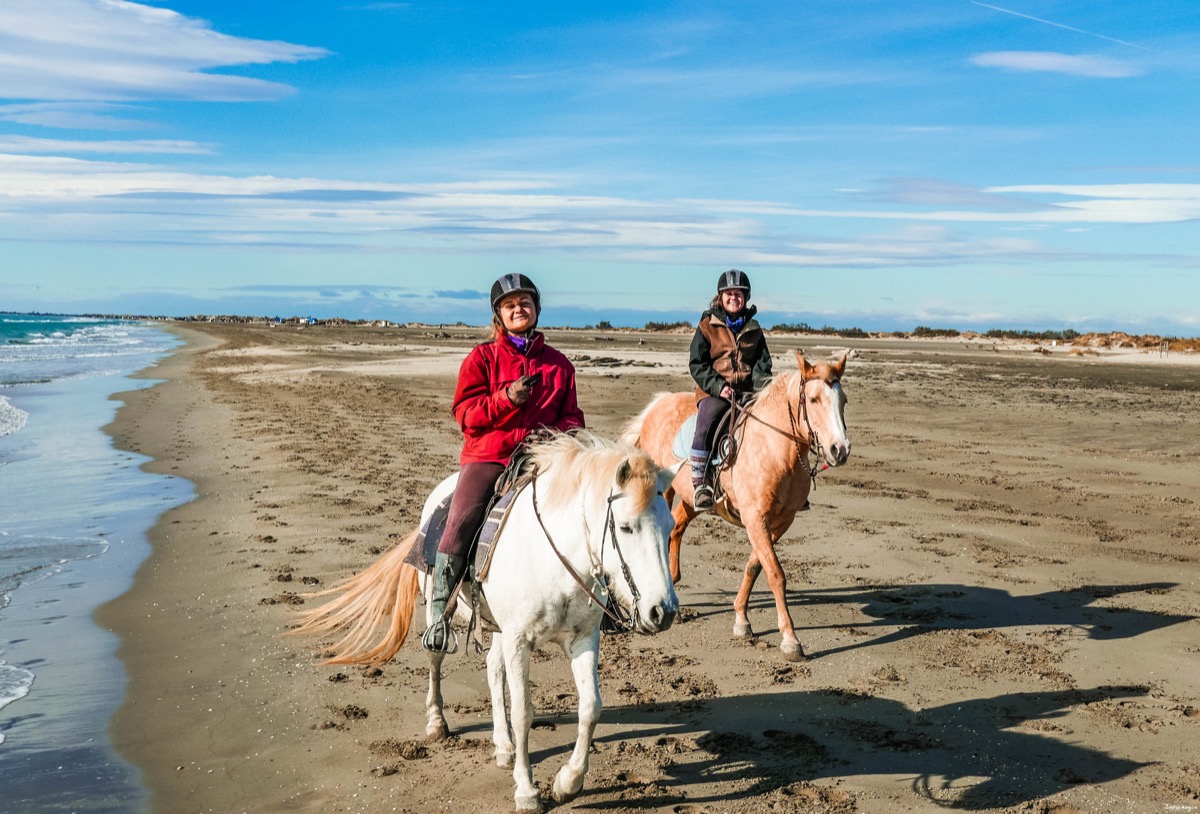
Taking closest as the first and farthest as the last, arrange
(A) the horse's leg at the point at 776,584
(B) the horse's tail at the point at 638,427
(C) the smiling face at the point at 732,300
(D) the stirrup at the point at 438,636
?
(D) the stirrup at the point at 438,636 → (A) the horse's leg at the point at 776,584 → (C) the smiling face at the point at 732,300 → (B) the horse's tail at the point at 638,427

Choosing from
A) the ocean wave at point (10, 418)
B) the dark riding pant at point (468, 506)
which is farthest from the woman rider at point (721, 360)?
the ocean wave at point (10, 418)

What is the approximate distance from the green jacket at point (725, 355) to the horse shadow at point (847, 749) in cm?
297

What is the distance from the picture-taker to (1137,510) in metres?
12.7

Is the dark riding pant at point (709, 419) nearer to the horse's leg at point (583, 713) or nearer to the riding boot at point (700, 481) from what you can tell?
the riding boot at point (700, 481)

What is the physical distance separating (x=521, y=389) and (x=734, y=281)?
3.82m

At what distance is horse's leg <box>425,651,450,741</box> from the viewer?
18.9 ft

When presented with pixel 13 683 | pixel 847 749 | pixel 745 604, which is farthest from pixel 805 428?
pixel 13 683

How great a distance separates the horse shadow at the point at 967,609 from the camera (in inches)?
317

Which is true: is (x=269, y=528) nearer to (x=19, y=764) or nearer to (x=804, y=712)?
(x=19, y=764)

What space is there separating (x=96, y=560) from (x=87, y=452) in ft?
25.7

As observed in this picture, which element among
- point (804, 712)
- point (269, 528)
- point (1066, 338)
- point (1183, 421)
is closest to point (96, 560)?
point (269, 528)

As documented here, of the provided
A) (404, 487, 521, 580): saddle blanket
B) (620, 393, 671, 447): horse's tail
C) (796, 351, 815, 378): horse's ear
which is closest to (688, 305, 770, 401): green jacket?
(796, 351, 815, 378): horse's ear

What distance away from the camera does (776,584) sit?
7582 mm

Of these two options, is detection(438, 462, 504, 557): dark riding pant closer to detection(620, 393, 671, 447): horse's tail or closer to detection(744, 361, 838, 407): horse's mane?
detection(744, 361, 838, 407): horse's mane
